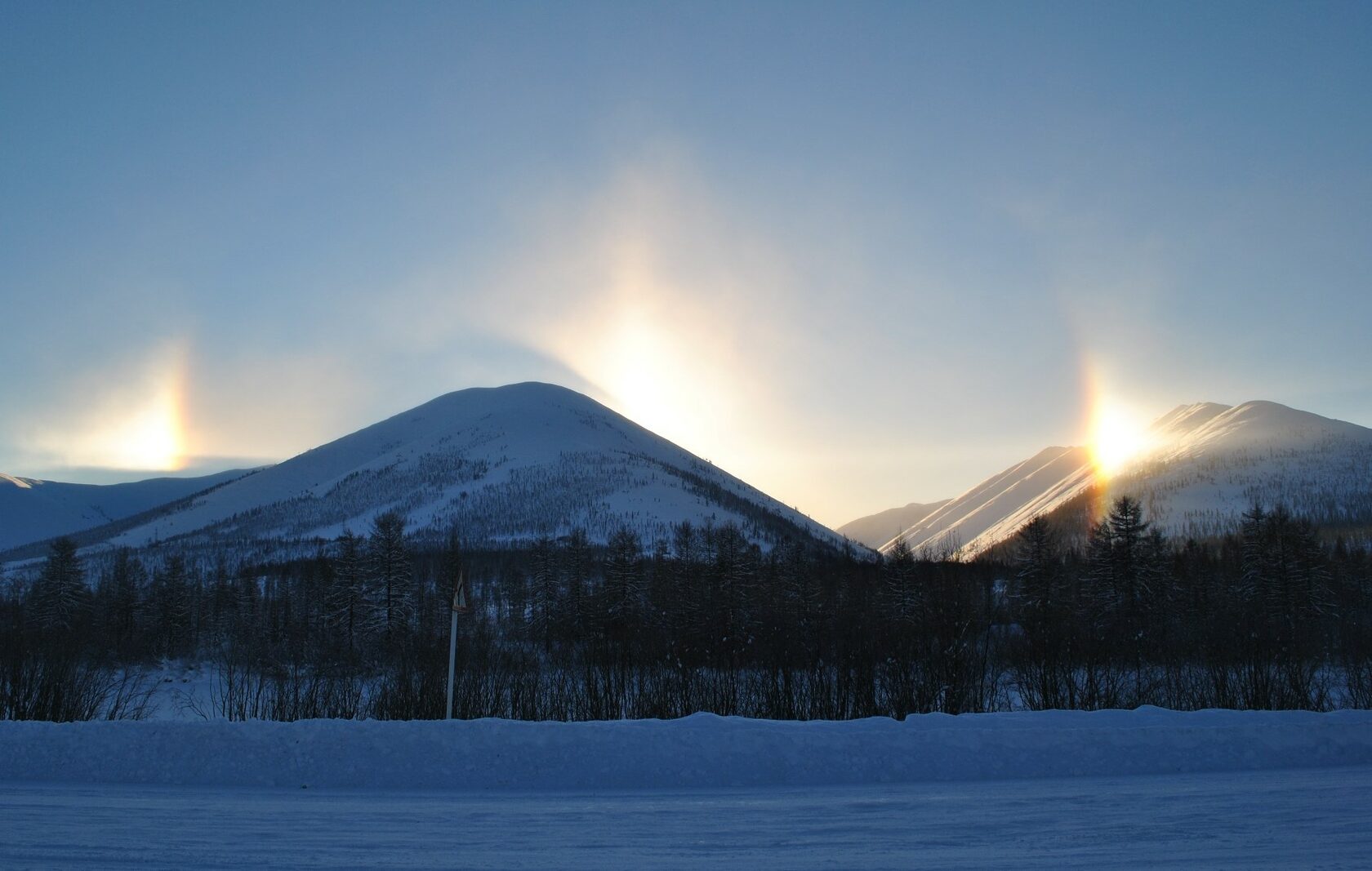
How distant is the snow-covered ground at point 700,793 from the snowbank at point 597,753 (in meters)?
0.02

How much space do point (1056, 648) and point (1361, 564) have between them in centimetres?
6709

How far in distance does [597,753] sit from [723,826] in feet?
8.93

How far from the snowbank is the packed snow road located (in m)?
0.40

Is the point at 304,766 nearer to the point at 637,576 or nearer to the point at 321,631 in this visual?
the point at 321,631

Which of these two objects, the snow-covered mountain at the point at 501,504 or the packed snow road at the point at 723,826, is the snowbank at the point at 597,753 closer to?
the packed snow road at the point at 723,826

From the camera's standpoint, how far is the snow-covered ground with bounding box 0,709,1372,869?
6754 mm

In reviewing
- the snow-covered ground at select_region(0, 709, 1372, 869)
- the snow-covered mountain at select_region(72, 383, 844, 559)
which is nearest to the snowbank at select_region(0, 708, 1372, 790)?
the snow-covered ground at select_region(0, 709, 1372, 869)

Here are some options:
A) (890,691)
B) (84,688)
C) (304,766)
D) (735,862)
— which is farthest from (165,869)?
(890,691)

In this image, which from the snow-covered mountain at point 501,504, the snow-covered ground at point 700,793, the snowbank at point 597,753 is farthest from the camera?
the snow-covered mountain at point 501,504

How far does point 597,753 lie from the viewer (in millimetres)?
9883

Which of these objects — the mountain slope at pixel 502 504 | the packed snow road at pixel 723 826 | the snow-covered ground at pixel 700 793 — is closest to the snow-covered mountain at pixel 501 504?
the mountain slope at pixel 502 504

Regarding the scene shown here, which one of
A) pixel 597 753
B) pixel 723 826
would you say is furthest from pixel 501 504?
pixel 723 826

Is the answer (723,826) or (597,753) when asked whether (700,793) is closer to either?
(597,753)

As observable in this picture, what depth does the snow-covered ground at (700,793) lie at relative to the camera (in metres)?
6.75
